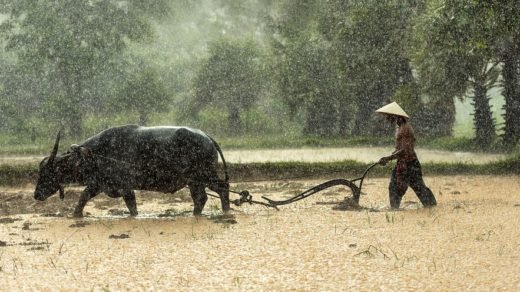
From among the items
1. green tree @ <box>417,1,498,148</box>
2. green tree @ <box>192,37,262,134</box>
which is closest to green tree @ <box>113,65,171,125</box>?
green tree @ <box>192,37,262,134</box>

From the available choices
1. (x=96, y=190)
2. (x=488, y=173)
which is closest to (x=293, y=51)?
(x=488, y=173)

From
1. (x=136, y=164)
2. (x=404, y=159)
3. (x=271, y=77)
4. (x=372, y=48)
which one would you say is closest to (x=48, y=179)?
(x=136, y=164)

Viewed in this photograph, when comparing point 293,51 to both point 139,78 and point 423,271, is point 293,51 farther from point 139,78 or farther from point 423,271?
point 423,271

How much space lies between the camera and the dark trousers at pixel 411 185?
13359 millimetres

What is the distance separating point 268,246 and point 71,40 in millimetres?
32839

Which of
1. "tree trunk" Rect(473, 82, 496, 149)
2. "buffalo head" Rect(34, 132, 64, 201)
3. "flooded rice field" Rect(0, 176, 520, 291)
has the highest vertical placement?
"tree trunk" Rect(473, 82, 496, 149)

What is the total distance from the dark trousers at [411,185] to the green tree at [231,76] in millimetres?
33870

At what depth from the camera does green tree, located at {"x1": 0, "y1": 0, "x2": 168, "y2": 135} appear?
40.7 m

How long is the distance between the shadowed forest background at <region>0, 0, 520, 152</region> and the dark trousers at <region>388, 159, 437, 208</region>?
8557 millimetres

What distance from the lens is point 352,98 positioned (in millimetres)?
39125

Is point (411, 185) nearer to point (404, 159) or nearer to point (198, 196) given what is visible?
point (404, 159)

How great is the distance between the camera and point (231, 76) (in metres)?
47.4

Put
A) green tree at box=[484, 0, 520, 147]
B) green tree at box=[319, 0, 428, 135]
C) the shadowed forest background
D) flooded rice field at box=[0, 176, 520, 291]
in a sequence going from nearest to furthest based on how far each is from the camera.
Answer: flooded rice field at box=[0, 176, 520, 291], green tree at box=[484, 0, 520, 147], the shadowed forest background, green tree at box=[319, 0, 428, 135]

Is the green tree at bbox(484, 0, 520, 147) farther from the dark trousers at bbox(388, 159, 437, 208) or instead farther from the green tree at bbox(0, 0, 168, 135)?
the green tree at bbox(0, 0, 168, 135)
